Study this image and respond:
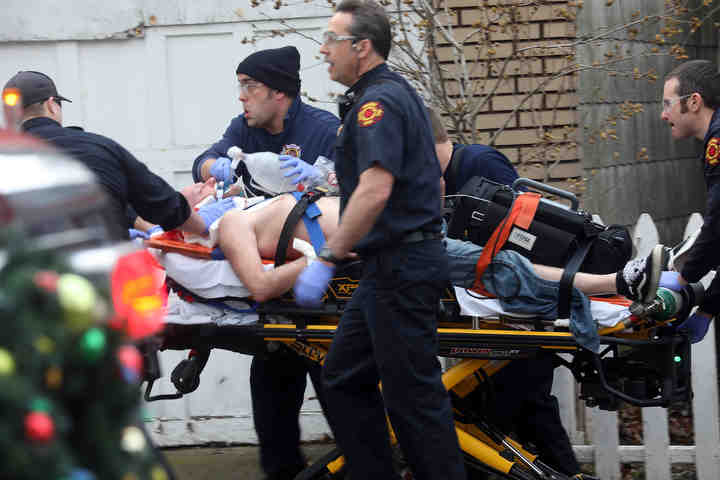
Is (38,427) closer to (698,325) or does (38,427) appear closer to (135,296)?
(135,296)

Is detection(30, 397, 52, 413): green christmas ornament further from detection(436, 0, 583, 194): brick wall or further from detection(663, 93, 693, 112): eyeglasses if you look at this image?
detection(436, 0, 583, 194): brick wall

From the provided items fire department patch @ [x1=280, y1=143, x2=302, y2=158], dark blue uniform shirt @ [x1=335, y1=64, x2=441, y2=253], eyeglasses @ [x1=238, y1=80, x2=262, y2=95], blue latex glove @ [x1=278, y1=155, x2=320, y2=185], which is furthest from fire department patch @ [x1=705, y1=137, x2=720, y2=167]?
eyeglasses @ [x1=238, y1=80, x2=262, y2=95]

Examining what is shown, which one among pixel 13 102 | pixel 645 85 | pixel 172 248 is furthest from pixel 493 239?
pixel 645 85

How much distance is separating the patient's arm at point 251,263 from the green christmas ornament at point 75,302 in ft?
8.26

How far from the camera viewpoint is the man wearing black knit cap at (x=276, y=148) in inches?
181

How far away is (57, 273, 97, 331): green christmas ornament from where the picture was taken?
4.26 ft

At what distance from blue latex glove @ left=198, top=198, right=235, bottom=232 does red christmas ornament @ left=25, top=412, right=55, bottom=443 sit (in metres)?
2.91

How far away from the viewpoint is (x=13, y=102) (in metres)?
2.11

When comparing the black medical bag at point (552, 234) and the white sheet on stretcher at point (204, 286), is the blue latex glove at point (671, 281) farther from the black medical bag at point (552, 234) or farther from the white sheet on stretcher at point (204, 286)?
the white sheet on stretcher at point (204, 286)

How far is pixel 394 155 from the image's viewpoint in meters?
3.31

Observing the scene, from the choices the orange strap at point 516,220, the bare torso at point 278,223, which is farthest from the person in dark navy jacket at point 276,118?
the orange strap at point 516,220

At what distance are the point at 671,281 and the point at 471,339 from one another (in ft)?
2.89

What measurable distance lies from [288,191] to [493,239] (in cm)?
99

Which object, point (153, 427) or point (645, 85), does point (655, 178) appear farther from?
point (153, 427)
